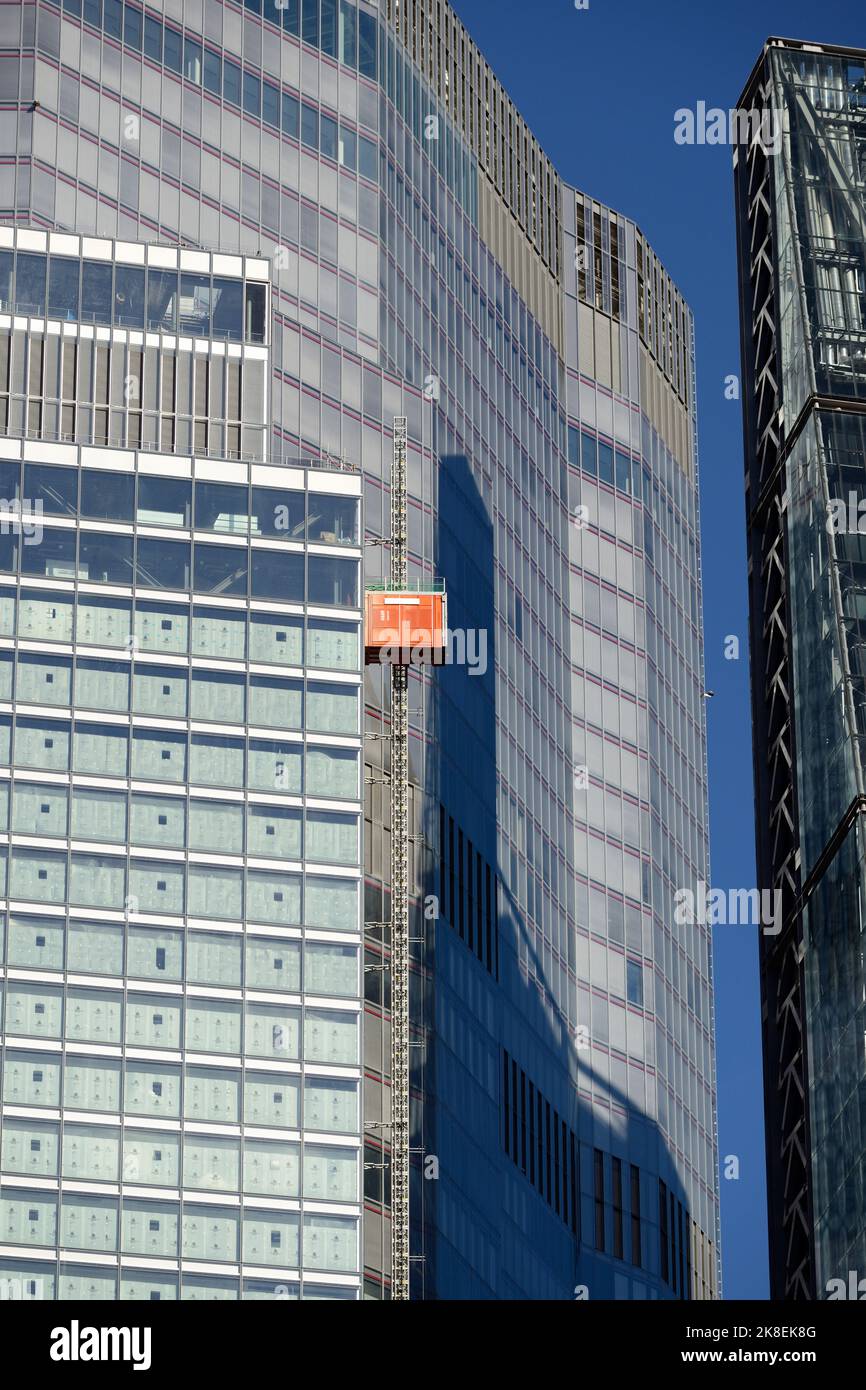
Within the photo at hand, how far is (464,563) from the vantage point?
157 meters

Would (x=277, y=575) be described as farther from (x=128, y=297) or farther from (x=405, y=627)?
(x=128, y=297)

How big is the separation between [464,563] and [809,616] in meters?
29.8

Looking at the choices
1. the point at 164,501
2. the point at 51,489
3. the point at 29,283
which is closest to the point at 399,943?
the point at 164,501

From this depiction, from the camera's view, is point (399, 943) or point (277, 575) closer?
point (277, 575)

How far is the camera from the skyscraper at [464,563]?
136 metres

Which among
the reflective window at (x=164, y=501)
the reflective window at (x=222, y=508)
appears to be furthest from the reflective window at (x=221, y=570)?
the reflective window at (x=164, y=501)

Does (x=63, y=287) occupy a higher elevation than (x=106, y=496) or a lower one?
higher

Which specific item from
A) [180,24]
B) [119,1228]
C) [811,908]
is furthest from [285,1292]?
[180,24]

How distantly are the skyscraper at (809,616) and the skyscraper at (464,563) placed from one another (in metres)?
16.9

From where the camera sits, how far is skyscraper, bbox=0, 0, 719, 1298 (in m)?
136

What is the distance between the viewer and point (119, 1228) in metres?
109

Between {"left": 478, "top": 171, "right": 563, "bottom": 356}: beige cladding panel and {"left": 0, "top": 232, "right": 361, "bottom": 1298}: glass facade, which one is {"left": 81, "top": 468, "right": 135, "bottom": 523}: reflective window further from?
{"left": 478, "top": 171, "right": 563, "bottom": 356}: beige cladding panel

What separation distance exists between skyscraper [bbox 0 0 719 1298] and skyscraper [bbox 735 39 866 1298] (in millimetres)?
16852
